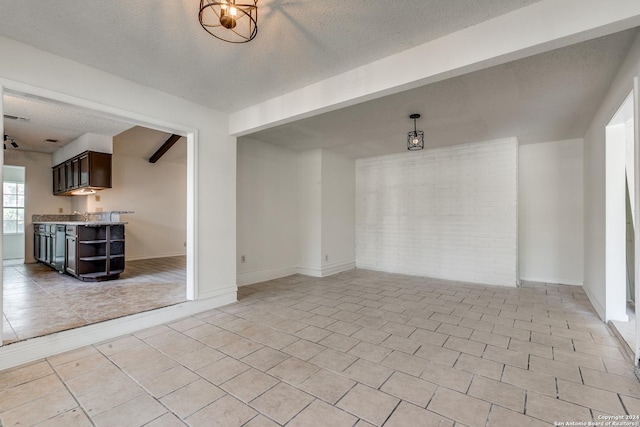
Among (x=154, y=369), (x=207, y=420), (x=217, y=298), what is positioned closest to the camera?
(x=207, y=420)

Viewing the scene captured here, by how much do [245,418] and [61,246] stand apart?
→ 17.6 ft

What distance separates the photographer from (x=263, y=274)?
5.32 meters

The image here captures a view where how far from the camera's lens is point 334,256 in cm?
612

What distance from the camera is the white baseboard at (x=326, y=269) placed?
225 inches

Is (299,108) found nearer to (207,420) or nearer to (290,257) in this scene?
(207,420)

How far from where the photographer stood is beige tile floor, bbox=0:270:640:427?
5.76 ft

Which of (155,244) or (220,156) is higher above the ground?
(220,156)

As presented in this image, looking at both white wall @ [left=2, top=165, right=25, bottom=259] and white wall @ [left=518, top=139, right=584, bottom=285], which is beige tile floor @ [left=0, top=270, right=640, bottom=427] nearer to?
white wall @ [left=518, top=139, right=584, bottom=285]

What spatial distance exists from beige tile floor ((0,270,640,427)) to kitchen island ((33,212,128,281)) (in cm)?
245

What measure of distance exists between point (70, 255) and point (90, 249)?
17.5 inches

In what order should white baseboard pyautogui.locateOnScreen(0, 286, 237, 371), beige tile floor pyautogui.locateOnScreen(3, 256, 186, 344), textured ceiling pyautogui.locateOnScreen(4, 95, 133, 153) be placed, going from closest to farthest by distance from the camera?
white baseboard pyautogui.locateOnScreen(0, 286, 237, 371) < beige tile floor pyautogui.locateOnScreen(3, 256, 186, 344) < textured ceiling pyautogui.locateOnScreen(4, 95, 133, 153)

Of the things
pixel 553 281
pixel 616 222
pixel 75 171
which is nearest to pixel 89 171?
pixel 75 171

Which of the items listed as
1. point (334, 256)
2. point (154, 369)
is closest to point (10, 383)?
point (154, 369)

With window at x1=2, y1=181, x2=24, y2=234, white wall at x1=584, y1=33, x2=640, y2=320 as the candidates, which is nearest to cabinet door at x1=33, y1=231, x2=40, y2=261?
window at x1=2, y1=181, x2=24, y2=234
